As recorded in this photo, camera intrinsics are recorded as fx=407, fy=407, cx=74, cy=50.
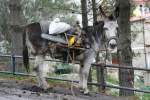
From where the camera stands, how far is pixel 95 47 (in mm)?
9758

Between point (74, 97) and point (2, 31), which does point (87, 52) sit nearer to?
point (74, 97)

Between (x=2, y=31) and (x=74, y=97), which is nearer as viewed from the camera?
(x=74, y=97)

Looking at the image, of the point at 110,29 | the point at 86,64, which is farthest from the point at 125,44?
the point at 110,29

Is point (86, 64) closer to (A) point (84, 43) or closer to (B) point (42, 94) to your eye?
(A) point (84, 43)

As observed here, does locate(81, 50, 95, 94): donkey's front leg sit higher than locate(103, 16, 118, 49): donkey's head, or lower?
lower

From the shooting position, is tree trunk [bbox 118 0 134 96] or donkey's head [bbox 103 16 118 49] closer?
donkey's head [bbox 103 16 118 49]

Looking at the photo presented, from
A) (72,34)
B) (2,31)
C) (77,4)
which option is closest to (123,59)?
(72,34)

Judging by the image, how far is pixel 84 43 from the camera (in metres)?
9.84

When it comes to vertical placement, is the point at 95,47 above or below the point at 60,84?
above

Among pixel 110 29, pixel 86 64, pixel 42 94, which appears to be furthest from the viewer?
pixel 86 64

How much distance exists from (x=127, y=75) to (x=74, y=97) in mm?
2683

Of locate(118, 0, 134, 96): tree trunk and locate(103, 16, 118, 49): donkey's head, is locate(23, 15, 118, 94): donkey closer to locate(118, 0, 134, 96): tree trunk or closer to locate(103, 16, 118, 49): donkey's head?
Result: locate(103, 16, 118, 49): donkey's head

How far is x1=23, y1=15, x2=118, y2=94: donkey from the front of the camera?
31.7 feet

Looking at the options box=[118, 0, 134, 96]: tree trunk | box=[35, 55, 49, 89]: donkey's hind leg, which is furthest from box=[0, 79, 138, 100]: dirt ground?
box=[118, 0, 134, 96]: tree trunk
